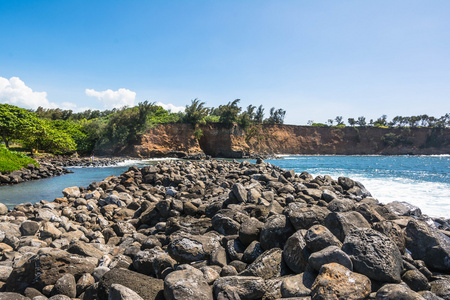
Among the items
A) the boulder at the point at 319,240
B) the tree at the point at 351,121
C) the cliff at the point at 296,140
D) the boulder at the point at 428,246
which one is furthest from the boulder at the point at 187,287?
the tree at the point at 351,121

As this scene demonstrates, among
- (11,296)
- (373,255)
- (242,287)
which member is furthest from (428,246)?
(11,296)

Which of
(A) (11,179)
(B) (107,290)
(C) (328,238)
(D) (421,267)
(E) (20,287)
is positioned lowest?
(A) (11,179)

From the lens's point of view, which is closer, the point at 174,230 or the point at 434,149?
the point at 174,230

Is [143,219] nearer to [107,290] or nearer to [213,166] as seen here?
[107,290]

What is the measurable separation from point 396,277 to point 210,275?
224 cm

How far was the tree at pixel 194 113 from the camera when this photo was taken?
5975 cm

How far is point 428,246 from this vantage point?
4023 millimetres

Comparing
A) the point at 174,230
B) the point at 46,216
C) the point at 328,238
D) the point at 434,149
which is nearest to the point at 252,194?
the point at 174,230

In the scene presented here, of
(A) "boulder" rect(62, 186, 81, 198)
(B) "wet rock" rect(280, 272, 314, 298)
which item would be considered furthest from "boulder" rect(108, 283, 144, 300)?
(A) "boulder" rect(62, 186, 81, 198)

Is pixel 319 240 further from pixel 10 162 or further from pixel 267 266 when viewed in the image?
pixel 10 162

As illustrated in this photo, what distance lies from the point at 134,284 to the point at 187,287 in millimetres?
851

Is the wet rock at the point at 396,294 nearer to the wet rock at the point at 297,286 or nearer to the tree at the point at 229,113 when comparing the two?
the wet rock at the point at 297,286

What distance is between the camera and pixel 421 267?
12.2 feet

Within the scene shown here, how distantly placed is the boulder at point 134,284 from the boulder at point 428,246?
378 centimetres
